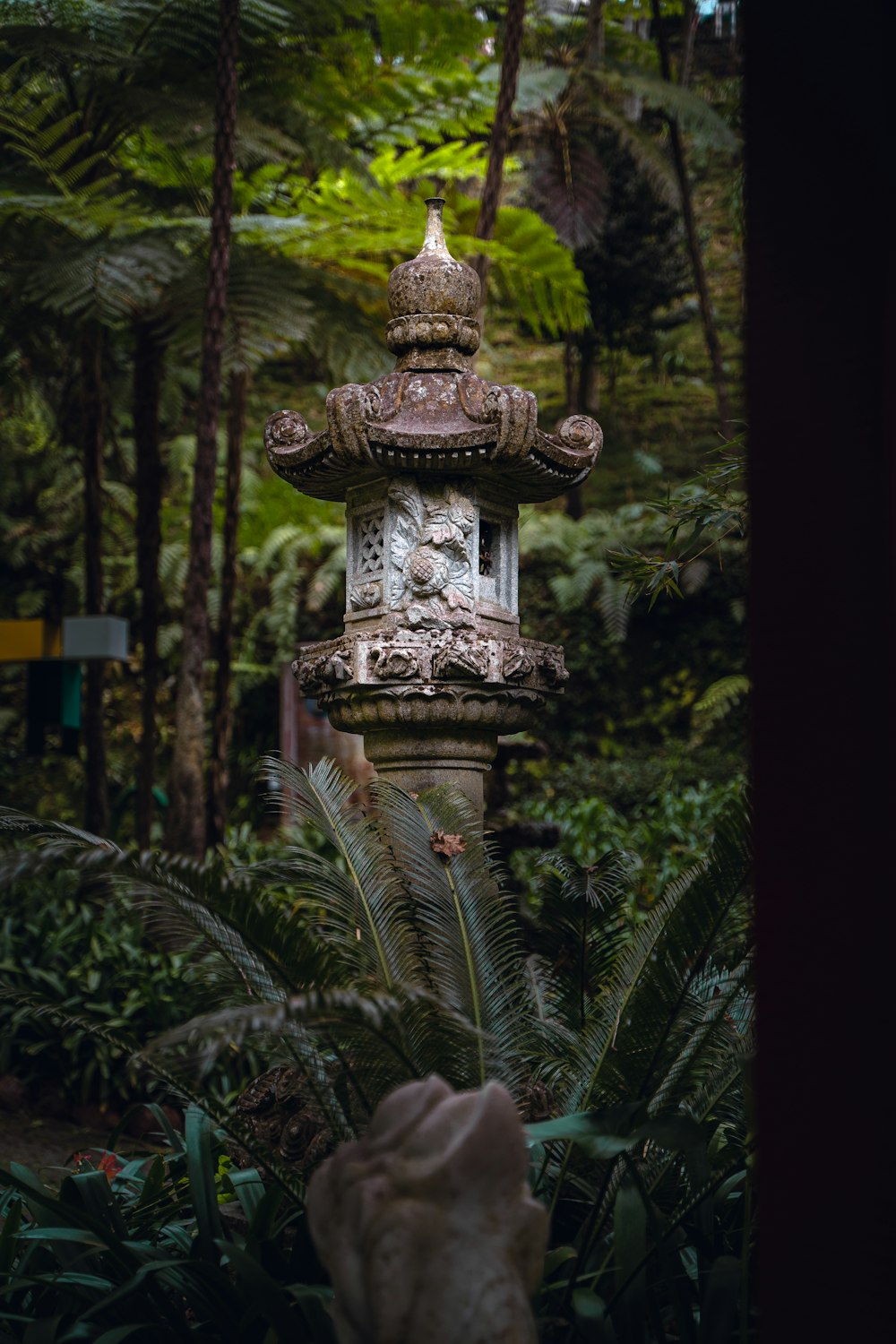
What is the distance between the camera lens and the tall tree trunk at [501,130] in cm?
768

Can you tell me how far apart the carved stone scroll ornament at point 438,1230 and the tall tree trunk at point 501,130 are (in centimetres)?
637

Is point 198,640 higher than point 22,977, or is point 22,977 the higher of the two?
point 198,640

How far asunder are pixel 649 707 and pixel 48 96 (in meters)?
7.56

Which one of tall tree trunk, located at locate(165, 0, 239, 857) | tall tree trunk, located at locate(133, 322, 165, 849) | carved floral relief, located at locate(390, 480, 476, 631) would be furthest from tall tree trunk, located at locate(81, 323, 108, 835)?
carved floral relief, located at locate(390, 480, 476, 631)

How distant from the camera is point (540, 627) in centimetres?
1346

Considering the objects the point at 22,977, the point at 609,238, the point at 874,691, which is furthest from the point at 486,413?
the point at 609,238

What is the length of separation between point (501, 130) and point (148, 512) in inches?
140

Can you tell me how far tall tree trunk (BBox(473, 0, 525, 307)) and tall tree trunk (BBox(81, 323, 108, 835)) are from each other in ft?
9.54

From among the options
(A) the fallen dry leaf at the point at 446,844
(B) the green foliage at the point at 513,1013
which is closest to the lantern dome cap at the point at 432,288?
(B) the green foliage at the point at 513,1013

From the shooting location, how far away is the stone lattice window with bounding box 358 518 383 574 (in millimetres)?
4840

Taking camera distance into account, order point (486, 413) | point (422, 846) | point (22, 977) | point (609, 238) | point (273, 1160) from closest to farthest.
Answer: point (273, 1160), point (422, 846), point (486, 413), point (22, 977), point (609, 238)

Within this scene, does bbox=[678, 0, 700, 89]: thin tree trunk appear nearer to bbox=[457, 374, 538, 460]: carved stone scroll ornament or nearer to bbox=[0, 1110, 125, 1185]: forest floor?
bbox=[457, 374, 538, 460]: carved stone scroll ornament

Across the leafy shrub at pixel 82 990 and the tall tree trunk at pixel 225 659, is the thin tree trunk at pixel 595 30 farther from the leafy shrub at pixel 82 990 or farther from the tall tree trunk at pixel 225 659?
the leafy shrub at pixel 82 990

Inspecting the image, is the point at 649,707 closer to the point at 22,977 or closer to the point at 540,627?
the point at 540,627
